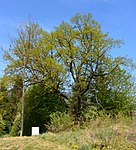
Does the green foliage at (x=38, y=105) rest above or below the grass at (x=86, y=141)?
above

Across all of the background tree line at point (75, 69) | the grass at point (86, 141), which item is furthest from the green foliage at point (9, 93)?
the grass at point (86, 141)

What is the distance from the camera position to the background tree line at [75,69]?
2547cm

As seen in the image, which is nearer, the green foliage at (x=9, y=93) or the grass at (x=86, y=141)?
the grass at (x=86, y=141)

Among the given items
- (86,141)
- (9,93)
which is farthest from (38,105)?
(86,141)

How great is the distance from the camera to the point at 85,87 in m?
26.0

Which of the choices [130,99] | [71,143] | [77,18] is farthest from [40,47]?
[71,143]

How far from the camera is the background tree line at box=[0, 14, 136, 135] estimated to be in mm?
25469

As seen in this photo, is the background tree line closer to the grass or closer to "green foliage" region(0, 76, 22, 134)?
"green foliage" region(0, 76, 22, 134)

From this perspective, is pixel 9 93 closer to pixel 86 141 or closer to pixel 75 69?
pixel 75 69

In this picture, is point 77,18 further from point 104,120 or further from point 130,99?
point 104,120

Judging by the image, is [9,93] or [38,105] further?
[9,93]

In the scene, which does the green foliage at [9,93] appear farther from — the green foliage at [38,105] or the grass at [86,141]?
the grass at [86,141]

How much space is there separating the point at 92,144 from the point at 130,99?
17.3m

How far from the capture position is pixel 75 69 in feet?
84.9
